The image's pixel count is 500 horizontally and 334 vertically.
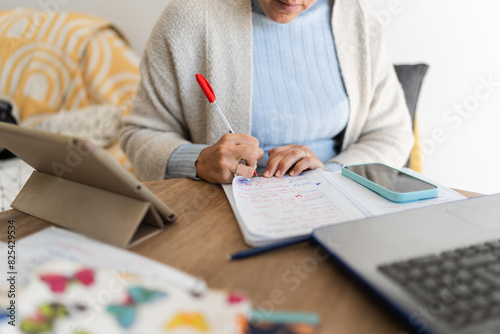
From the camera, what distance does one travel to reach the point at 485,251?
416 millimetres

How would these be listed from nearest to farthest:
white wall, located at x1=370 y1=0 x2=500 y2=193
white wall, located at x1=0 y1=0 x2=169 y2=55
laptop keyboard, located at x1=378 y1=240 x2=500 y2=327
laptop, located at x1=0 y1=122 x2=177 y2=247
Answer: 1. laptop keyboard, located at x1=378 y1=240 x2=500 y2=327
2. laptop, located at x1=0 y1=122 x2=177 y2=247
3. white wall, located at x1=370 y1=0 x2=500 y2=193
4. white wall, located at x1=0 y1=0 x2=169 y2=55

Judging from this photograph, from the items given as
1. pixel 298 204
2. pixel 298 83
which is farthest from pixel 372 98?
pixel 298 204

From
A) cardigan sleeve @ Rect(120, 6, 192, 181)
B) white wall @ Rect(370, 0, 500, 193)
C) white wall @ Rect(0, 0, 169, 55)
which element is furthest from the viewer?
white wall @ Rect(0, 0, 169, 55)

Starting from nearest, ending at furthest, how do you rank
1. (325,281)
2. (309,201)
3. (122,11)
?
(325,281) → (309,201) → (122,11)

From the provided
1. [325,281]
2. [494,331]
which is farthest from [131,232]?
[494,331]

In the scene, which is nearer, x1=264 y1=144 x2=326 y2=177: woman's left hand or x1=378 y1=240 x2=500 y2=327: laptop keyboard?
x1=378 y1=240 x2=500 y2=327: laptop keyboard

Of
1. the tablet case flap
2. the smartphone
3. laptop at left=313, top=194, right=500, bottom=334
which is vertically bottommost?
the tablet case flap

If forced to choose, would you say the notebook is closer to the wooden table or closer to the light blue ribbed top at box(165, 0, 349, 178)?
the wooden table

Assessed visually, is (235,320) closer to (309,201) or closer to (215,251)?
(215,251)

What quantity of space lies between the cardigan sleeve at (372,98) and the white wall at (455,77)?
505mm

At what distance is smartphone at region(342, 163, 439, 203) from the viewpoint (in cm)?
58

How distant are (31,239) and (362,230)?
0.40 m

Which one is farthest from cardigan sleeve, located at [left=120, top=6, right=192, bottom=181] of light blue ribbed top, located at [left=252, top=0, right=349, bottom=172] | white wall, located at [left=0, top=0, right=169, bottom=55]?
white wall, located at [left=0, top=0, right=169, bottom=55]

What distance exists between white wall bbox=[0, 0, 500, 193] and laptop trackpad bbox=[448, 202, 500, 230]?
1.13 metres
